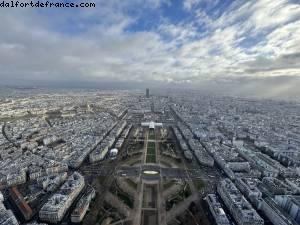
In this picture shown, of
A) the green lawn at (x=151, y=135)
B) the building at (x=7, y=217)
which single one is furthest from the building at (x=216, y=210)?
the green lawn at (x=151, y=135)

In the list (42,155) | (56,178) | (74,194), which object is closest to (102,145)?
(42,155)

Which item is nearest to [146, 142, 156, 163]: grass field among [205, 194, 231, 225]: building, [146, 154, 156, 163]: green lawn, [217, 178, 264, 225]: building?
[146, 154, 156, 163]: green lawn

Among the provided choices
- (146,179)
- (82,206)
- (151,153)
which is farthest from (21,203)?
(151,153)

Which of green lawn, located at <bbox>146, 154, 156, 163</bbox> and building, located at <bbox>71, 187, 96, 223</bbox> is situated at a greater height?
green lawn, located at <bbox>146, 154, 156, 163</bbox>

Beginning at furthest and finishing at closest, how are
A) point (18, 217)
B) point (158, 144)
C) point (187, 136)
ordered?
point (187, 136)
point (158, 144)
point (18, 217)

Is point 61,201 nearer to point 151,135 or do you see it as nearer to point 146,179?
point 146,179

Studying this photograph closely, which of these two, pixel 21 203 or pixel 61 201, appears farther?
pixel 21 203

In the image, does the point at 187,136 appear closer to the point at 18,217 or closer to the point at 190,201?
the point at 190,201

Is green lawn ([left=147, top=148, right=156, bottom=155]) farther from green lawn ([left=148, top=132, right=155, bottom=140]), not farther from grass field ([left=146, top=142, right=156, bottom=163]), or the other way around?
green lawn ([left=148, top=132, right=155, bottom=140])
